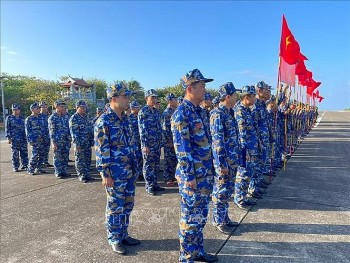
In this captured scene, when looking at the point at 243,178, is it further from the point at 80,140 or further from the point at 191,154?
the point at 80,140

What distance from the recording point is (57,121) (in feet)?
24.0

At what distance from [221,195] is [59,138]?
17.2ft

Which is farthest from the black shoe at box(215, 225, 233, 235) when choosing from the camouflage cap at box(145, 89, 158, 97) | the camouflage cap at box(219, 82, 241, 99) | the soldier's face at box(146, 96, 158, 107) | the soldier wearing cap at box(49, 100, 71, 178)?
the soldier wearing cap at box(49, 100, 71, 178)

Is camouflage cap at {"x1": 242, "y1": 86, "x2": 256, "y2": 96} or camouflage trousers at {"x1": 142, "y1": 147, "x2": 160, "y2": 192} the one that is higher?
camouflage cap at {"x1": 242, "y1": 86, "x2": 256, "y2": 96}

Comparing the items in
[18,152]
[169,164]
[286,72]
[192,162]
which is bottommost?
[169,164]

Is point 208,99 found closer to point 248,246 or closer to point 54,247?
point 248,246

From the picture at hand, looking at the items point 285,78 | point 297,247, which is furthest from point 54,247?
point 285,78

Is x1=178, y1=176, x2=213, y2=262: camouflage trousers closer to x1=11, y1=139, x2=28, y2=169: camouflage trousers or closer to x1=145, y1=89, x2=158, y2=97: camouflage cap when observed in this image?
x1=145, y1=89, x2=158, y2=97: camouflage cap

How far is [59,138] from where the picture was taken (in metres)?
7.34

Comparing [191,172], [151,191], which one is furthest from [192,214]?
[151,191]

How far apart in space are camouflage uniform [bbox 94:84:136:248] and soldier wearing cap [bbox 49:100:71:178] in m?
4.40

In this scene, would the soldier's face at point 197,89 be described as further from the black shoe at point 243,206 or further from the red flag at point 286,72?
the red flag at point 286,72

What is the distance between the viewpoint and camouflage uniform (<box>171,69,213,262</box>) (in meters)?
2.84

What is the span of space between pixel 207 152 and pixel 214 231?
146cm
